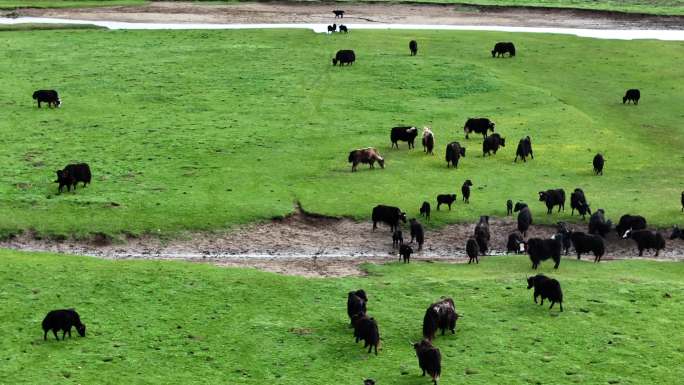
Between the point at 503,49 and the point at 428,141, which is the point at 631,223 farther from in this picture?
the point at 503,49

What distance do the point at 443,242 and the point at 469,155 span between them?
11291 mm

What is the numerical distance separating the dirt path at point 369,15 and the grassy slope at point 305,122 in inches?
394

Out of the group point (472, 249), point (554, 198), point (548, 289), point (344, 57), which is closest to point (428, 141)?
point (554, 198)

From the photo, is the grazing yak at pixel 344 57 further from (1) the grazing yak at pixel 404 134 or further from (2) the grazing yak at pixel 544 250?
(2) the grazing yak at pixel 544 250

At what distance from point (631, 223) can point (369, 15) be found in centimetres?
5546

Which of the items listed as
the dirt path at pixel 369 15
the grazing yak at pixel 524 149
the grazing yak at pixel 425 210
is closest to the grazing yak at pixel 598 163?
the grazing yak at pixel 524 149

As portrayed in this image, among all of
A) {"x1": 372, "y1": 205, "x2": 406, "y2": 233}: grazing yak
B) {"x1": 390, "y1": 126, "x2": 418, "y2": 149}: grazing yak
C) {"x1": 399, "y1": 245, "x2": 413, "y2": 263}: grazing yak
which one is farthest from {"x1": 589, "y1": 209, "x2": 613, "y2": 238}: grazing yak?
{"x1": 390, "y1": 126, "x2": 418, "y2": 149}: grazing yak

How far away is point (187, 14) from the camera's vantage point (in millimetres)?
91625

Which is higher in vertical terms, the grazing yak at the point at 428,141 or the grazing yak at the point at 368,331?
the grazing yak at the point at 428,141

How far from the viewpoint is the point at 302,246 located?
132 feet

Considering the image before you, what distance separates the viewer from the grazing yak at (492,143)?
166 feet

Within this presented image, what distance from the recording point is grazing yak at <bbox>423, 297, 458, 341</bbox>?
95.7 feet

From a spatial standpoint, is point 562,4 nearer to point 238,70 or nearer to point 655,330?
point 238,70

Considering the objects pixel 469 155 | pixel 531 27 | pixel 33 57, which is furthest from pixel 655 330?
pixel 531 27
